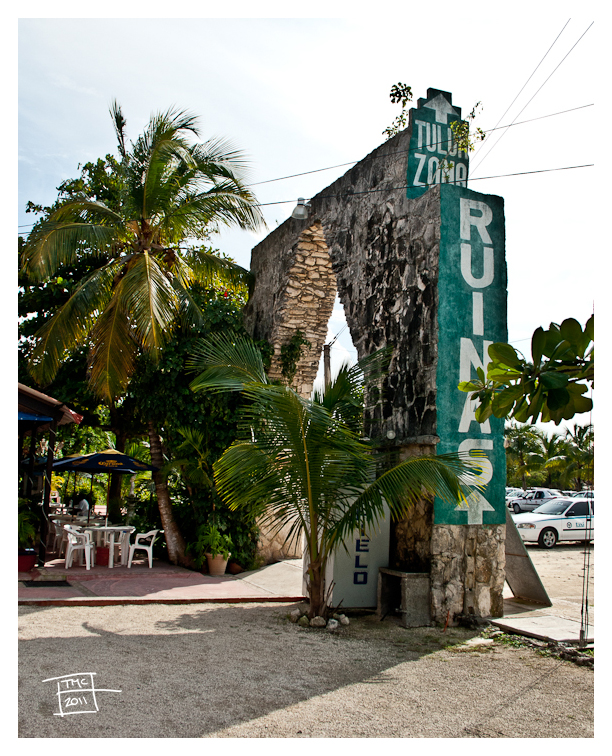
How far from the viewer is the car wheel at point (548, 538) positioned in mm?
15219

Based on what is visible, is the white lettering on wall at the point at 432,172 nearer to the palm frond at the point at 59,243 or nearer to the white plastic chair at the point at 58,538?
the palm frond at the point at 59,243

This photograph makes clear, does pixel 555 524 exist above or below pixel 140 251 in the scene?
below

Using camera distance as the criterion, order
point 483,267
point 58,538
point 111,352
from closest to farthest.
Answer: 1. point 483,267
2. point 111,352
3. point 58,538

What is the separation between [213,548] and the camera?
30.6 ft

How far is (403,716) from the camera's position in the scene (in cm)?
→ 394

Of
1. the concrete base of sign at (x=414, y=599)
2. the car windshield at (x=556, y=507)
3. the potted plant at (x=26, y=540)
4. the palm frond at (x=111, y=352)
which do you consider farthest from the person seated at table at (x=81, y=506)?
the car windshield at (x=556, y=507)

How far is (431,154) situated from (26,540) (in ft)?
24.9

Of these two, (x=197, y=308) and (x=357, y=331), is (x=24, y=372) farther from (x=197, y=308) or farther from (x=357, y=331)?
(x=357, y=331)

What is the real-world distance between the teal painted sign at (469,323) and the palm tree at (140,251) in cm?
410

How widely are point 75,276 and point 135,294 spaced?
4.66m

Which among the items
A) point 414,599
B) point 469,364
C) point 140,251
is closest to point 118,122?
point 140,251

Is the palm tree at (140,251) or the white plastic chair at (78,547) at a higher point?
the palm tree at (140,251)

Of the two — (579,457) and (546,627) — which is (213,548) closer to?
(546,627)

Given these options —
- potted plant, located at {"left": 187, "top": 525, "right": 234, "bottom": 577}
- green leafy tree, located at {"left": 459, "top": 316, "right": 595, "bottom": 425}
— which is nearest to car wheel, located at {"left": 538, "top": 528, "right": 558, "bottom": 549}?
potted plant, located at {"left": 187, "top": 525, "right": 234, "bottom": 577}
